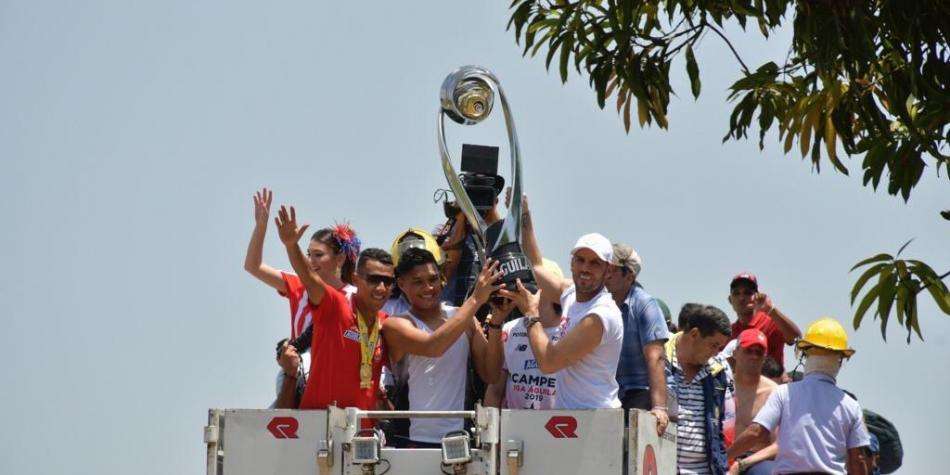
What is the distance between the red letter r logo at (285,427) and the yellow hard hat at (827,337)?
11.4ft

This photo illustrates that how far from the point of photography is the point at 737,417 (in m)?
10.4

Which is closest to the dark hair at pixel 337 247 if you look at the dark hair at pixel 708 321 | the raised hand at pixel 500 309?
the raised hand at pixel 500 309

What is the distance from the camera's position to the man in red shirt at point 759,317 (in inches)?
464

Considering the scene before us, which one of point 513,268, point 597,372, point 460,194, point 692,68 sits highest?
point 692,68

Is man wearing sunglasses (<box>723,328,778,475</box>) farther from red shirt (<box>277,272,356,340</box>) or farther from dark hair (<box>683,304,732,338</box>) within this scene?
red shirt (<box>277,272,356,340</box>)

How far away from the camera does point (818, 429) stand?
351 inches

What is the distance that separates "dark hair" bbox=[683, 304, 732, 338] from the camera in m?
9.39

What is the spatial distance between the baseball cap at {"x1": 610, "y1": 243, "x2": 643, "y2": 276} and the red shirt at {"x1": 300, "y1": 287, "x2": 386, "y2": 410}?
1885 mm

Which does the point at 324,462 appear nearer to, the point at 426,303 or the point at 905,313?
the point at 426,303

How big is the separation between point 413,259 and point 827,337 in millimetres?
2692

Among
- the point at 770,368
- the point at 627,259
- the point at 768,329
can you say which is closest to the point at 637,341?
the point at 627,259

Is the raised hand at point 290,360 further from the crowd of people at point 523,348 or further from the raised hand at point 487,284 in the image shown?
the raised hand at point 487,284

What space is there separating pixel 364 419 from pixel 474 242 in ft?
6.00

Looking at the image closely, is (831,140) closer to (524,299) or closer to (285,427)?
(524,299)
